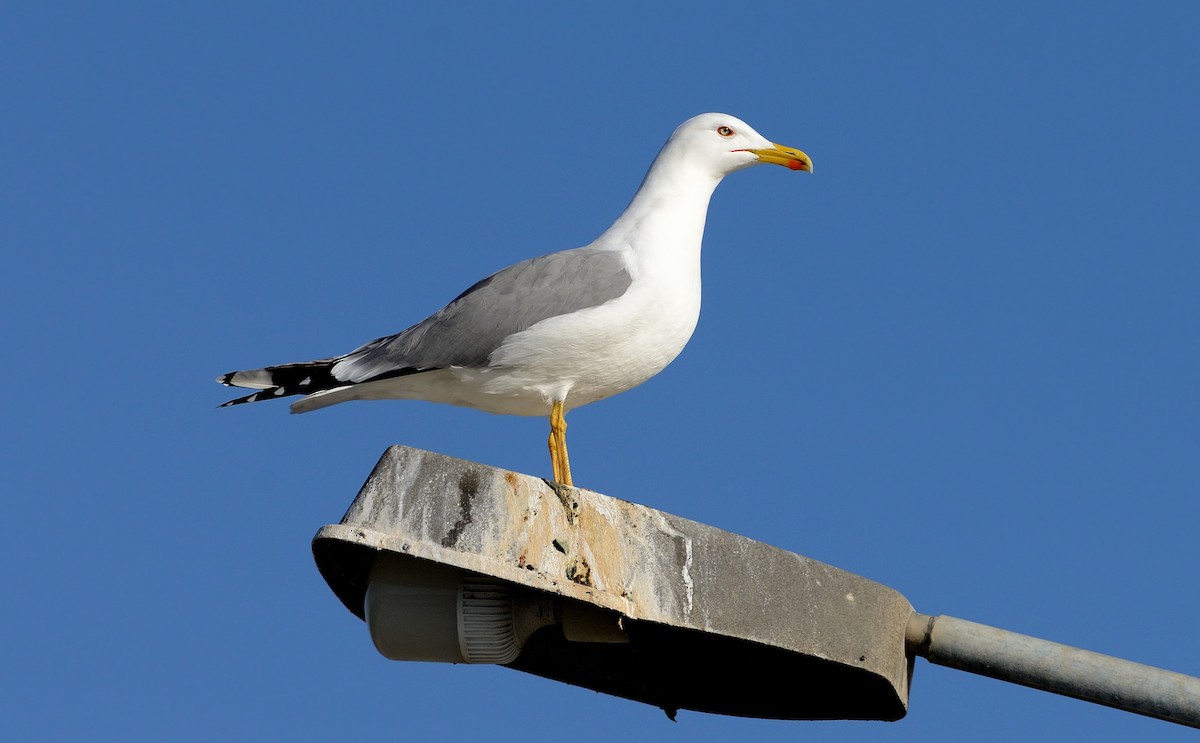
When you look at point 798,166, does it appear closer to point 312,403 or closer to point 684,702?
point 312,403

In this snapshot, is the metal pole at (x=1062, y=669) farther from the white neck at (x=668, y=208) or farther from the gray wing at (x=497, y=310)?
the white neck at (x=668, y=208)

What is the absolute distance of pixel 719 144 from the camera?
28.6ft

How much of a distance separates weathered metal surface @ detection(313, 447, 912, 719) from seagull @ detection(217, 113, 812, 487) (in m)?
2.25

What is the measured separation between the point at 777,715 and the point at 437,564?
1.52 metres

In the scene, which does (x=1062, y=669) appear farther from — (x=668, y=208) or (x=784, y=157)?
(x=784, y=157)

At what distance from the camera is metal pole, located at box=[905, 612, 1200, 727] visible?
436 cm

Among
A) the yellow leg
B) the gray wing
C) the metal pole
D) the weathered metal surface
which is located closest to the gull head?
the gray wing

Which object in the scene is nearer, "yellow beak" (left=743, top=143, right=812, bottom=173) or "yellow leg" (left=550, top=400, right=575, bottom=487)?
"yellow leg" (left=550, top=400, right=575, bottom=487)

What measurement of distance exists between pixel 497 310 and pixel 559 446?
0.73 meters

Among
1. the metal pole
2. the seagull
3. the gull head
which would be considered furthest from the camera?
the gull head

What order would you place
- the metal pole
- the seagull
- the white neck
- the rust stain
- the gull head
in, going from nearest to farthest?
the metal pole → the rust stain → the seagull → the white neck → the gull head

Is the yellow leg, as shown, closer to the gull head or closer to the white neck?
the white neck

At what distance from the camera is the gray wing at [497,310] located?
7457 millimetres

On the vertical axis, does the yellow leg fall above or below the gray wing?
below
